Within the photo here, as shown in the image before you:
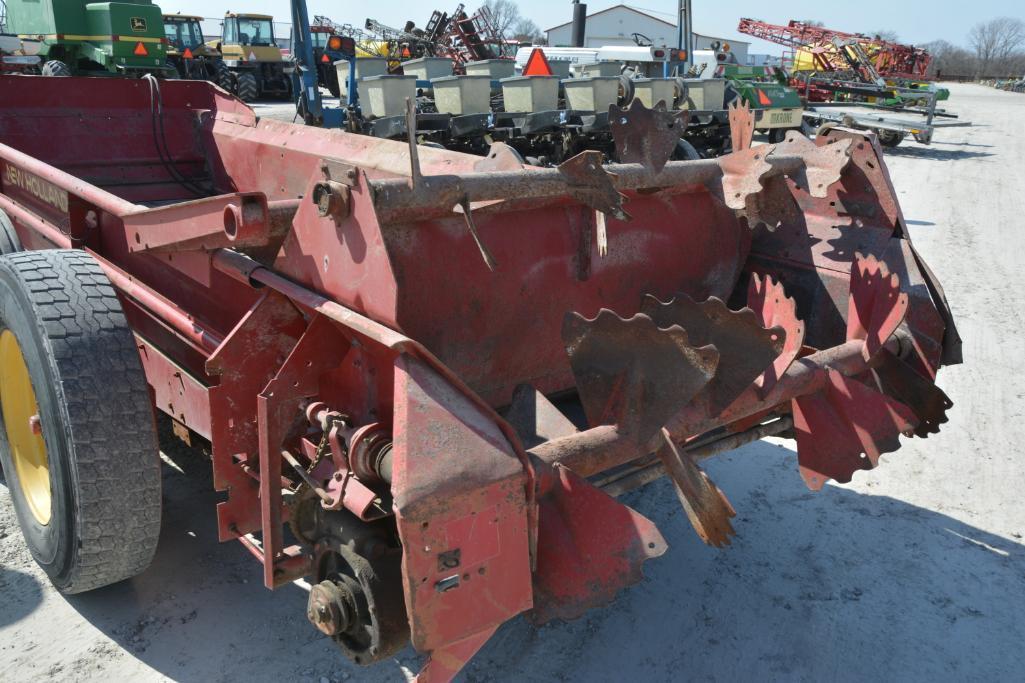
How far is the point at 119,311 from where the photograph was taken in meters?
2.46

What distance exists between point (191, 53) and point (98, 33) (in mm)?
4280

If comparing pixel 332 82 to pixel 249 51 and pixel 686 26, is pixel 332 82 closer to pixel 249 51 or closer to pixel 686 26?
pixel 249 51

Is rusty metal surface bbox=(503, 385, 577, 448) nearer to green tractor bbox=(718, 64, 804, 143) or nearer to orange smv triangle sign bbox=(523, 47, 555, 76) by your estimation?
orange smv triangle sign bbox=(523, 47, 555, 76)

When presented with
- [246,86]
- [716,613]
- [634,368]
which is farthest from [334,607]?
[246,86]

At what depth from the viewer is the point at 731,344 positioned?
2.16 metres

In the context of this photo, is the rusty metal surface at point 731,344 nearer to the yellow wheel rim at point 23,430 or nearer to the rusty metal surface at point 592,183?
the rusty metal surface at point 592,183

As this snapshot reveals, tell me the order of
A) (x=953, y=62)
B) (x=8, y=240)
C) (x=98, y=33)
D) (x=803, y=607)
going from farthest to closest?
(x=953, y=62), (x=98, y=33), (x=8, y=240), (x=803, y=607)

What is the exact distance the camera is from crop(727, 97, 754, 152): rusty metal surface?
2998 millimetres

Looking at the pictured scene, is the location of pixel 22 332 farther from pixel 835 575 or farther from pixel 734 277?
pixel 835 575

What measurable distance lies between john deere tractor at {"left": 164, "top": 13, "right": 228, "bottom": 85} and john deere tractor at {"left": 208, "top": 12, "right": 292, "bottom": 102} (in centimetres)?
25

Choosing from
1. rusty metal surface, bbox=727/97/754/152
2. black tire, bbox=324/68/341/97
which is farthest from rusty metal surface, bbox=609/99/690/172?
black tire, bbox=324/68/341/97

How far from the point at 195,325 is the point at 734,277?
6.49ft

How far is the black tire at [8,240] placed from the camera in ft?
11.2

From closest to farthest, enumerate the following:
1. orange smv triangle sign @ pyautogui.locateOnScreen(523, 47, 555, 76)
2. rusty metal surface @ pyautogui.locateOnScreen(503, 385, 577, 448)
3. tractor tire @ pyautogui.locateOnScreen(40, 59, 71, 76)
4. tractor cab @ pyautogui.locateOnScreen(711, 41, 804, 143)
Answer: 1. rusty metal surface @ pyautogui.locateOnScreen(503, 385, 577, 448)
2. orange smv triangle sign @ pyautogui.locateOnScreen(523, 47, 555, 76)
3. tractor cab @ pyautogui.locateOnScreen(711, 41, 804, 143)
4. tractor tire @ pyautogui.locateOnScreen(40, 59, 71, 76)
